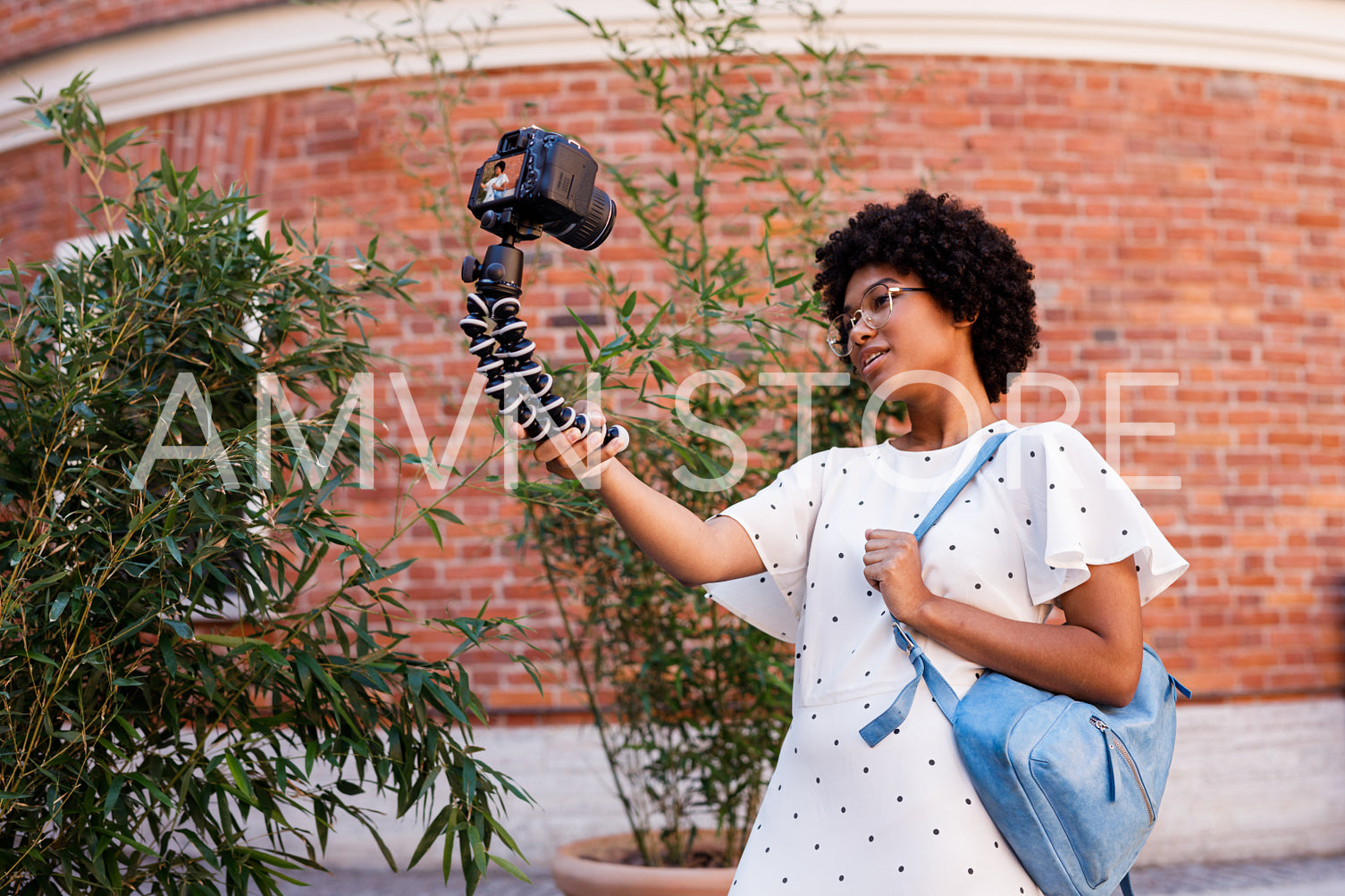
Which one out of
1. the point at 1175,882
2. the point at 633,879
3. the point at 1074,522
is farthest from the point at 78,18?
the point at 1175,882

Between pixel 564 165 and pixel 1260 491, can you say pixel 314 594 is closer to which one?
pixel 564 165

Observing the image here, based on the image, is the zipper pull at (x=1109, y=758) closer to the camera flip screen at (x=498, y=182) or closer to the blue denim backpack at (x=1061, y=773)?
the blue denim backpack at (x=1061, y=773)

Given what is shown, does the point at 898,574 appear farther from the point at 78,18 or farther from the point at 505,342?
the point at 78,18

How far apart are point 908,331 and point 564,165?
Result: 656 millimetres

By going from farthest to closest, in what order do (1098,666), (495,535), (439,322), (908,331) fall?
(439,322) → (495,535) → (908,331) → (1098,666)

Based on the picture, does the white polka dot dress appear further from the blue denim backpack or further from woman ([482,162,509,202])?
woman ([482,162,509,202])

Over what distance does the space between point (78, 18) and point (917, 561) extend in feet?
18.7

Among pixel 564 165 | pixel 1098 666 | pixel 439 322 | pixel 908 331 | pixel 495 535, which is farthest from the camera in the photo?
pixel 439 322

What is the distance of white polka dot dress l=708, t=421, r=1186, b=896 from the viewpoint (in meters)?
1.43

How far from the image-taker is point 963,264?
5.60 ft

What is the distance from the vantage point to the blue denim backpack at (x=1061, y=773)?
1.35 metres

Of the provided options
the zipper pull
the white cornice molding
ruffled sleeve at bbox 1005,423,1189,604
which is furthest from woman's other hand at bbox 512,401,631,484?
the white cornice molding

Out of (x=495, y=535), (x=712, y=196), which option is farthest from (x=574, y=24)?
(x=495, y=535)

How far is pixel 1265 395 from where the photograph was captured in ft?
15.9
